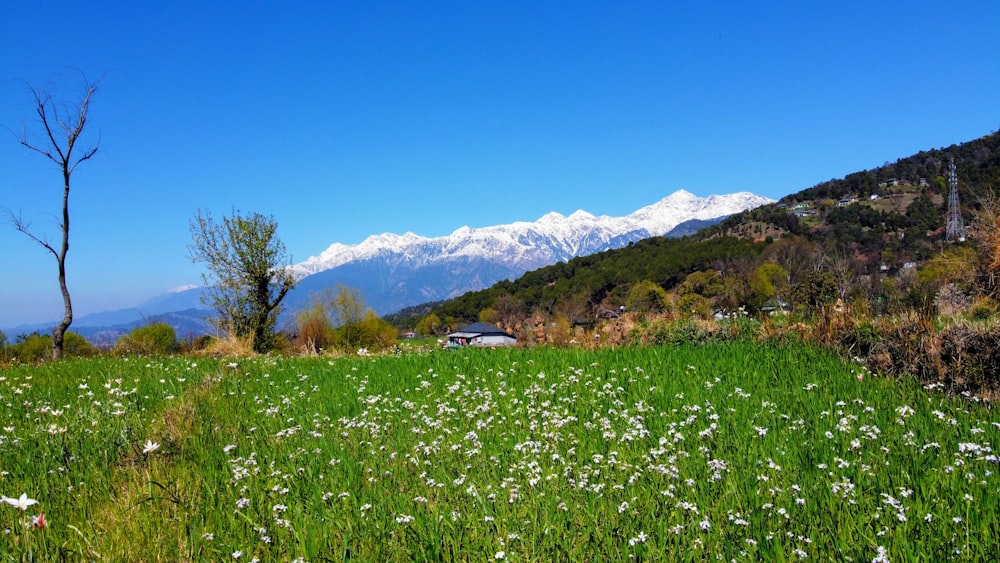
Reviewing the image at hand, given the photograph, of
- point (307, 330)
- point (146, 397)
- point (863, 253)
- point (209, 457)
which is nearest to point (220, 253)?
point (307, 330)

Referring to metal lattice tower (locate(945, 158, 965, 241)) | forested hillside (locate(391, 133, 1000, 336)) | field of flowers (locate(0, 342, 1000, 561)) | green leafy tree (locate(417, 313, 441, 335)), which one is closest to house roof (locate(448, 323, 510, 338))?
forested hillside (locate(391, 133, 1000, 336))

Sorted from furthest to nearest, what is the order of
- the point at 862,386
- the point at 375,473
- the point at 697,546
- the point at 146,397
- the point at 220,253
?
1. the point at 220,253
2. the point at 146,397
3. the point at 862,386
4. the point at 375,473
5. the point at 697,546

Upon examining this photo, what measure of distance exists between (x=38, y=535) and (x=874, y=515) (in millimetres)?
5529

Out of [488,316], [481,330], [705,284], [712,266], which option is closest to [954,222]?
[705,284]

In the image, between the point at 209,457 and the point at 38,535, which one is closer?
→ the point at 38,535

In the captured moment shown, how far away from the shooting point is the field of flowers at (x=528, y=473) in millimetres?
3312

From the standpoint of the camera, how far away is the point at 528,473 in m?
4.28

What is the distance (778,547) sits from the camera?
9.56ft

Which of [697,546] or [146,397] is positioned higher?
[146,397]

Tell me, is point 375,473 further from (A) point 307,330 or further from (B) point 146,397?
(A) point 307,330

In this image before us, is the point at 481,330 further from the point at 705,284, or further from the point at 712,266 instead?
the point at 712,266

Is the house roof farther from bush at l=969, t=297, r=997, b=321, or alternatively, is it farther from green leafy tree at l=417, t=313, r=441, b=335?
bush at l=969, t=297, r=997, b=321

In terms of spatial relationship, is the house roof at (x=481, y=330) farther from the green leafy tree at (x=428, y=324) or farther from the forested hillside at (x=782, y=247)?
the green leafy tree at (x=428, y=324)

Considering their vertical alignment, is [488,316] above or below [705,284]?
below
